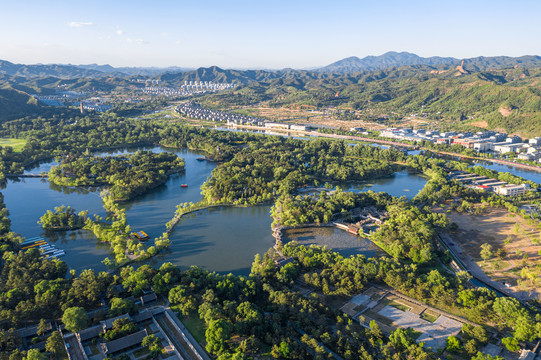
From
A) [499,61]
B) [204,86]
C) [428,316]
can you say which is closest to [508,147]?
[428,316]

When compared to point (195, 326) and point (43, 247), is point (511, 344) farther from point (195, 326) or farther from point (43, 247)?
point (43, 247)

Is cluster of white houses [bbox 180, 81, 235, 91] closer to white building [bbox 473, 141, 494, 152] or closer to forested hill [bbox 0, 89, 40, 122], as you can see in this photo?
forested hill [bbox 0, 89, 40, 122]

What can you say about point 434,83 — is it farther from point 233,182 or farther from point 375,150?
point 233,182

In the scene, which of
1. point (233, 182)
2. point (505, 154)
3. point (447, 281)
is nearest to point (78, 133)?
point (233, 182)

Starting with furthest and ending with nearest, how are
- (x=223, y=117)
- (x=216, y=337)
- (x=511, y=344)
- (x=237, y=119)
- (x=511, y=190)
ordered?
(x=223, y=117)
(x=237, y=119)
(x=511, y=190)
(x=511, y=344)
(x=216, y=337)

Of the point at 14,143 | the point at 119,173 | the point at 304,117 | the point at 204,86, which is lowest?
the point at 119,173

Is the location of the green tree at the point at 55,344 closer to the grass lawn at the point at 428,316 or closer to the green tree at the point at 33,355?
the green tree at the point at 33,355

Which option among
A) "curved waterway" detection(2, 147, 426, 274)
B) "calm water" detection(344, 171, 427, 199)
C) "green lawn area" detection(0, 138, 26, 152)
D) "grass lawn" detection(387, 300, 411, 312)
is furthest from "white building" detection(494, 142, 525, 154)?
"green lawn area" detection(0, 138, 26, 152)
